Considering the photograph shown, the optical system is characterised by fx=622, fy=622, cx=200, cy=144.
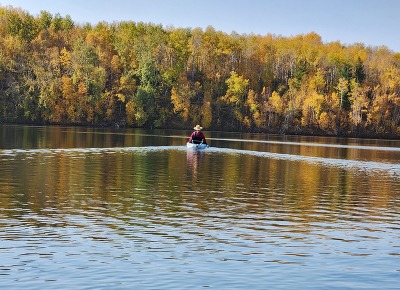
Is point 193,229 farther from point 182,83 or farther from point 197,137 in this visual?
point 182,83

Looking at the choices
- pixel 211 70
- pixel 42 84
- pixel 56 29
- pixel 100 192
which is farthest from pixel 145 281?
pixel 56 29

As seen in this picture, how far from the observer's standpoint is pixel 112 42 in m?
192

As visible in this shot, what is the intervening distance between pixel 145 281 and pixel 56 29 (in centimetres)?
18608

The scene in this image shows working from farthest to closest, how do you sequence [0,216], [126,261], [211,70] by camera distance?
[211,70]
[0,216]
[126,261]

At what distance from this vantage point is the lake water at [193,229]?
754 inches

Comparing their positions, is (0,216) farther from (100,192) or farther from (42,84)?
(42,84)

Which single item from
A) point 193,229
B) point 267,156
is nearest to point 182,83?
point 267,156

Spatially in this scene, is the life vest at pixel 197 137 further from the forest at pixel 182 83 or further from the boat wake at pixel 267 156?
the forest at pixel 182 83

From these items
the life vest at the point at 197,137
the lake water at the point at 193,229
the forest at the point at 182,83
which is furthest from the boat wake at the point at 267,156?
the forest at the point at 182,83

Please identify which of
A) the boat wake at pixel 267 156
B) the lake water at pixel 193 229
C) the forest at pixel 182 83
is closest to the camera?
the lake water at pixel 193 229

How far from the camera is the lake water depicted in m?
19.2

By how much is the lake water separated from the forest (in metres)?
115

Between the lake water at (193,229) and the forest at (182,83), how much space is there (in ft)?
378

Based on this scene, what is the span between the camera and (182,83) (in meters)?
180
